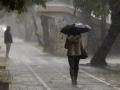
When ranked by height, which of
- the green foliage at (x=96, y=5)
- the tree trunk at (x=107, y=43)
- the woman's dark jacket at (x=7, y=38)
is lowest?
the woman's dark jacket at (x=7, y=38)

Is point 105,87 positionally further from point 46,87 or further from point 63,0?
point 63,0

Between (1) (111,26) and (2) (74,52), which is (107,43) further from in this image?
(2) (74,52)

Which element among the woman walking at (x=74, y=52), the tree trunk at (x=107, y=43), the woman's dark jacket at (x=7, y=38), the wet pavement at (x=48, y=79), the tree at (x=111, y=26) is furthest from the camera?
the woman's dark jacket at (x=7, y=38)

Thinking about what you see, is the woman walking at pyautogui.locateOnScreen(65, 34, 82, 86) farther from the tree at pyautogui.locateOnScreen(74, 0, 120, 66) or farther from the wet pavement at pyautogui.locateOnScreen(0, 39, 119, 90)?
the tree at pyautogui.locateOnScreen(74, 0, 120, 66)

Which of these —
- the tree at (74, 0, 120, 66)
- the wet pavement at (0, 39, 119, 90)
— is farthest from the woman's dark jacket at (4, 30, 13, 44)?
the tree at (74, 0, 120, 66)

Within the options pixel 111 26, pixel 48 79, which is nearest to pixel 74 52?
pixel 48 79

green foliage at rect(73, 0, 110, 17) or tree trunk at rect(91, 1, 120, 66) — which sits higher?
green foliage at rect(73, 0, 110, 17)

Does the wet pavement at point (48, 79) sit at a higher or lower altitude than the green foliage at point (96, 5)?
lower

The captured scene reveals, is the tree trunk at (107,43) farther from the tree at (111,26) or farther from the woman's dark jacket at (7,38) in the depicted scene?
the woman's dark jacket at (7,38)

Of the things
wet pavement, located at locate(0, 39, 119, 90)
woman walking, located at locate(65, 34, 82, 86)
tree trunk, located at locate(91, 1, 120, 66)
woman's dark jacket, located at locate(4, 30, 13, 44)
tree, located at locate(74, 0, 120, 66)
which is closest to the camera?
wet pavement, located at locate(0, 39, 119, 90)

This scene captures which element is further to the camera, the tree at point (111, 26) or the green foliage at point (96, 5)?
the green foliage at point (96, 5)

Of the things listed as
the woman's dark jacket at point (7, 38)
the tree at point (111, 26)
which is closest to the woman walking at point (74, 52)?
the tree at point (111, 26)

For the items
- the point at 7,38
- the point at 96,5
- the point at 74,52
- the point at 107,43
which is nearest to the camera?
the point at 74,52

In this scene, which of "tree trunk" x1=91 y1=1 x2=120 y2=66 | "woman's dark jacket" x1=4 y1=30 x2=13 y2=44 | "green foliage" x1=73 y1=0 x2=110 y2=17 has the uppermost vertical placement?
"green foliage" x1=73 y1=0 x2=110 y2=17
